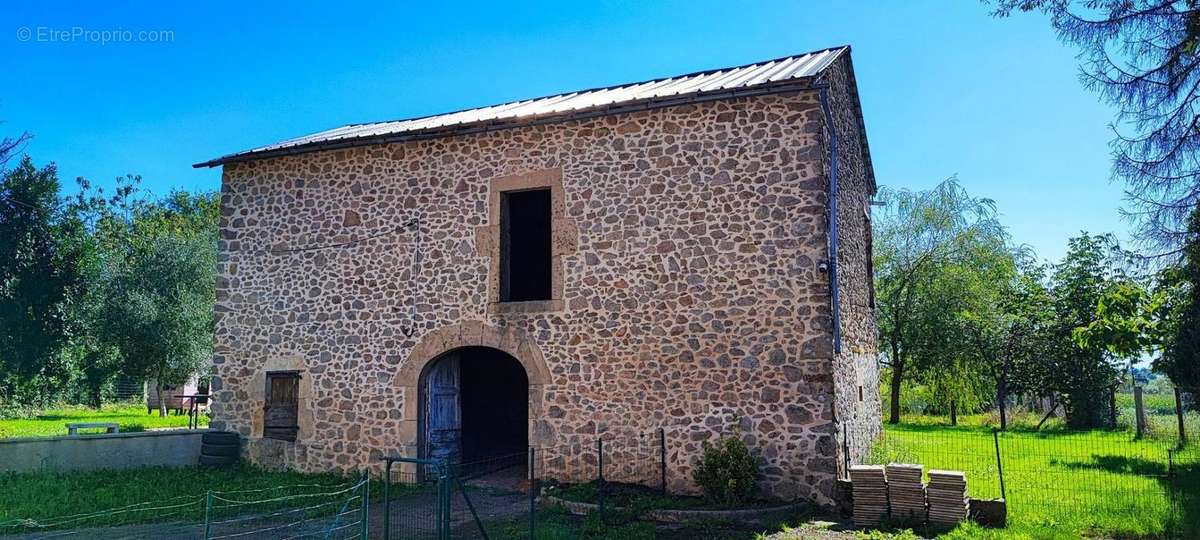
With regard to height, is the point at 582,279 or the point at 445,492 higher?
the point at 582,279

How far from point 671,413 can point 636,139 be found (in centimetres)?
364

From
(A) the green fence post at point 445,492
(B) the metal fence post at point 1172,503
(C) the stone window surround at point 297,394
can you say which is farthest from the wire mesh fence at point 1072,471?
(C) the stone window surround at point 297,394

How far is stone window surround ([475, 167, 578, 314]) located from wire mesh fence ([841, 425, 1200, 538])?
428 cm

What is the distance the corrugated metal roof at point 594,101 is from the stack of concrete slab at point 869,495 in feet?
15.4

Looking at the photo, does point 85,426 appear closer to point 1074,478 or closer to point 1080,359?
point 1074,478

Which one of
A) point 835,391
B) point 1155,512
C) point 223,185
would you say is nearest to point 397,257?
point 223,185

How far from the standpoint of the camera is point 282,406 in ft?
39.5

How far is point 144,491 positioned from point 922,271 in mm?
20064

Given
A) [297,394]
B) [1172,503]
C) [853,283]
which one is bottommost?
[1172,503]

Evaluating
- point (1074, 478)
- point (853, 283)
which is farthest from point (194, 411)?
point (1074, 478)

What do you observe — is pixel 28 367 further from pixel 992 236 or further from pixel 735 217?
pixel 992 236

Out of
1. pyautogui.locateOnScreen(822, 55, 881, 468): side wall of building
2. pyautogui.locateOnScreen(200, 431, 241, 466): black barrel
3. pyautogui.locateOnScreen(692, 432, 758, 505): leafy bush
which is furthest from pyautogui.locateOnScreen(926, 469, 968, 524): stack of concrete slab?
pyautogui.locateOnScreen(200, 431, 241, 466): black barrel

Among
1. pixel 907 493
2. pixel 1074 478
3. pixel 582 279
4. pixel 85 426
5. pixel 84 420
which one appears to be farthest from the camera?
pixel 84 420

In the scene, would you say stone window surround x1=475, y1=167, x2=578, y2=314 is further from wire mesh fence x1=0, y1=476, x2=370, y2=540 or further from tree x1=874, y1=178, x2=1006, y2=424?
tree x1=874, y1=178, x2=1006, y2=424
